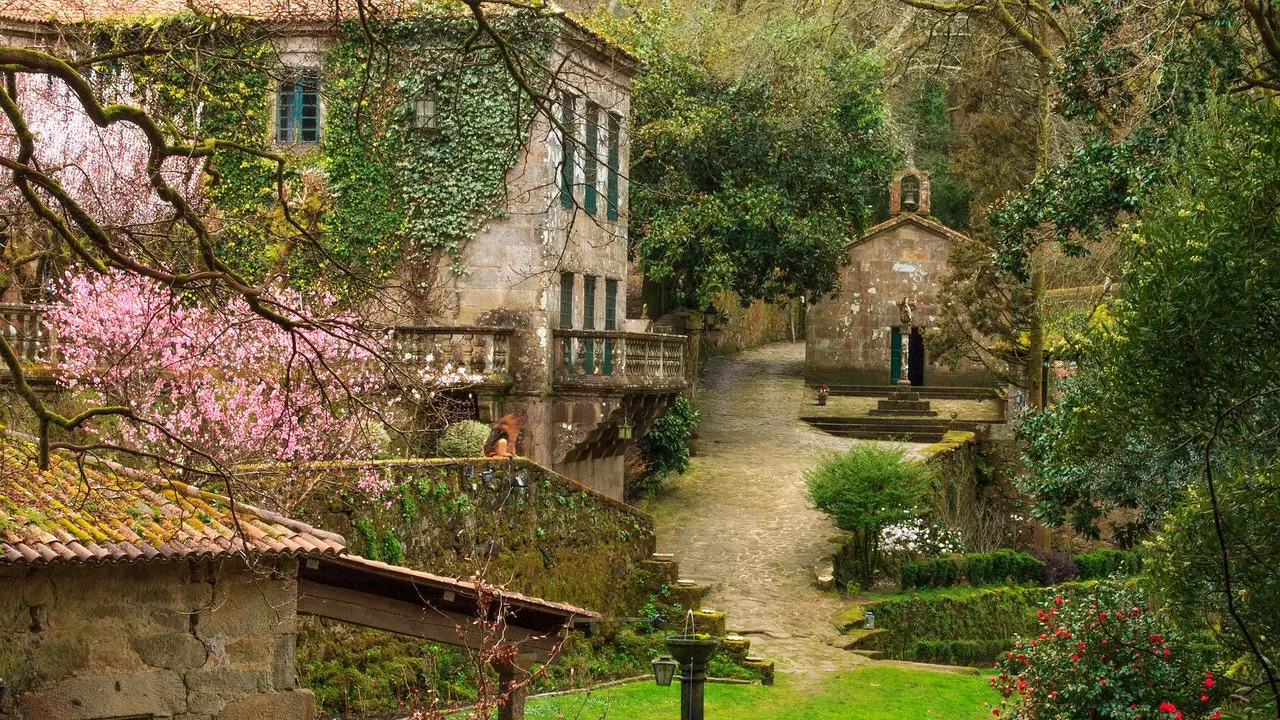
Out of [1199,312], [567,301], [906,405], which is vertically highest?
[567,301]

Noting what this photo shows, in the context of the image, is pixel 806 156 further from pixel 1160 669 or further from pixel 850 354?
pixel 1160 669

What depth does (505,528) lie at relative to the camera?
22.1 m

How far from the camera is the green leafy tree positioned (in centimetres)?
2933

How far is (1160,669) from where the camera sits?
15.9 metres

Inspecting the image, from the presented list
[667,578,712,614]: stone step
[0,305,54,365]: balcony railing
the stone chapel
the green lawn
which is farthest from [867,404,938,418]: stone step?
[0,305,54,365]: balcony railing

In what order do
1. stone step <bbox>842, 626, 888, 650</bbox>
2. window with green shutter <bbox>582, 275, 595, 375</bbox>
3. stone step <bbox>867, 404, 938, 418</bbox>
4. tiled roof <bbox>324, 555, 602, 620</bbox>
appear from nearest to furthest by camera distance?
tiled roof <bbox>324, 555, 602, 620</bbox>
stone step <bbox>842, 626, 888, 650</bbox>
window with green shutter <bbox>582, 275, 595, 375</bbox>
stone step <bbox>867, 404, 938, 418</bbox>

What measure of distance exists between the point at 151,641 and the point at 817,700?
10.6 metres

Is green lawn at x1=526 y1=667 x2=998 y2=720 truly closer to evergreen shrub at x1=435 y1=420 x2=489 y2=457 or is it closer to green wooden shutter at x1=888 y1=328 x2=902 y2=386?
evergreen shrub at x1=435 y1=420 x2=489 y2=457

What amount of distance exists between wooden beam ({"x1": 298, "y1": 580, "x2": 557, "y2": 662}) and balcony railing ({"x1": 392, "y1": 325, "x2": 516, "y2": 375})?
493 inches

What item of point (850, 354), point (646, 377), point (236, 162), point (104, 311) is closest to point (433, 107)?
point (236, 162)

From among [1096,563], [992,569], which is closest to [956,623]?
[992,569]

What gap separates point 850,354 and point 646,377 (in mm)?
19002

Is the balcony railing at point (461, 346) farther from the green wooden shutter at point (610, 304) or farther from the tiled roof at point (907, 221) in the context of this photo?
the tiled roof at point (907, 221)

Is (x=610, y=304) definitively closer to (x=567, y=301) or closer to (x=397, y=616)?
(x=567, y=301)
